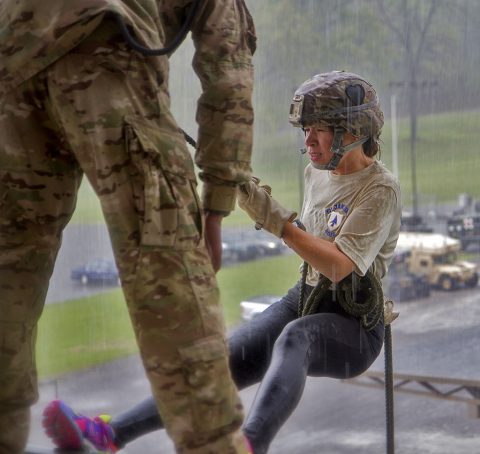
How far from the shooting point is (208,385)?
138cm

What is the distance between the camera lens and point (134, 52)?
139 centimetres

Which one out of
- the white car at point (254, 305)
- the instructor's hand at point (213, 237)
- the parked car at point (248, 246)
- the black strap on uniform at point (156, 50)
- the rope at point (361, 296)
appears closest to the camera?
the black strap on uniform at point (156, 50)

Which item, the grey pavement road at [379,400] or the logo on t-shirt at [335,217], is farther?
the grey pavement road at [379,400]

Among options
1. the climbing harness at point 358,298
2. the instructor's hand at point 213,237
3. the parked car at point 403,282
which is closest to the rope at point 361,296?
the climbing harness at point 358,298

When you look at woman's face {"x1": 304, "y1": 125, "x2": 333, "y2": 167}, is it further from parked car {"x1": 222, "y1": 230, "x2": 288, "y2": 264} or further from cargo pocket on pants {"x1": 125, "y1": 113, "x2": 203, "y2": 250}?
parked car {"x1": 222, "y1": 230, "x2": 288, "y2": 264}

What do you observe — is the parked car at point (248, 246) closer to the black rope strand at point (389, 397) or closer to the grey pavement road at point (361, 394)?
the grey pavement road at point (361, 394)

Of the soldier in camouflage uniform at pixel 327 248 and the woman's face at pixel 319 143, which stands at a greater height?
the woman's face at pixel 319 143

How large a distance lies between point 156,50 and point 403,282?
5.95 ft

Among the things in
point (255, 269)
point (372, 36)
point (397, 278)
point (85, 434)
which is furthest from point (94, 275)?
point (85, 434)

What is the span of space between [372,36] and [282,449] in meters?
1.27

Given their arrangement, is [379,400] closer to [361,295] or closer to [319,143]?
[361,295]

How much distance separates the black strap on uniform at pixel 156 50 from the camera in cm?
136

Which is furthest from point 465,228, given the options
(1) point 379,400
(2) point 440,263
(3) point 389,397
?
(3) point 389,397

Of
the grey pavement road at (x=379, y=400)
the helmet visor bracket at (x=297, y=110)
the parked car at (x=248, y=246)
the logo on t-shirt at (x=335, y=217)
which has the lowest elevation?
the grey pavement road at (x=379, y=400)
